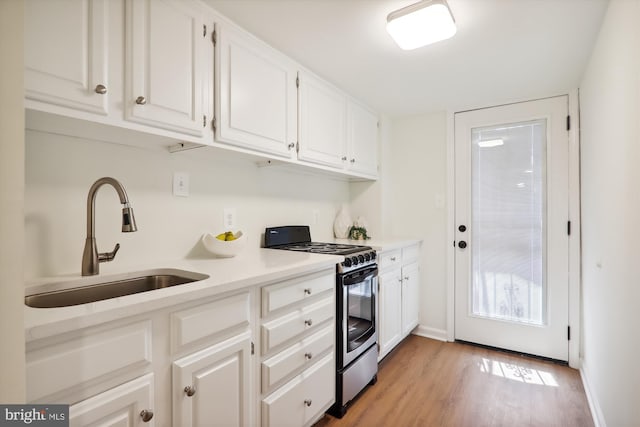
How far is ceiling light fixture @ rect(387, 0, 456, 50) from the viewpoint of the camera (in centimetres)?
141

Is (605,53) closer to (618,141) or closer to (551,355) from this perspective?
(618,141)

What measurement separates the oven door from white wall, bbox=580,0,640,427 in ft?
3.95

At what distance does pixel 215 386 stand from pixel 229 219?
1.01 meters

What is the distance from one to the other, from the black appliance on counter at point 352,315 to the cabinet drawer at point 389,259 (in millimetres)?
147

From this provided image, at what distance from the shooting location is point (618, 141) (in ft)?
4.53

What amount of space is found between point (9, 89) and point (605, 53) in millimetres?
2272

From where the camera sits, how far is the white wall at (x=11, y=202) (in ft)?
1.79

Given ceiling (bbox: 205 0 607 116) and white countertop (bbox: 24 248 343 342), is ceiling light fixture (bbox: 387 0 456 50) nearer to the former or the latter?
ceiling (bbox: 205 0 607 116)

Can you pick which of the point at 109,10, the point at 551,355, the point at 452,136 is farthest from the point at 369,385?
the point at 109,10

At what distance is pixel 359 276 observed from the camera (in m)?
1.95

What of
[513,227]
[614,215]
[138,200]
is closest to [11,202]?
[138,200]

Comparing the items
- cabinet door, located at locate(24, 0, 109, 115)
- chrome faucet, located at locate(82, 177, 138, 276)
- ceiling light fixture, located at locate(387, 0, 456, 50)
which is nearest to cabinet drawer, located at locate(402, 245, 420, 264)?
ceiling light fixture, located at locate(387, 0, 456, 50)

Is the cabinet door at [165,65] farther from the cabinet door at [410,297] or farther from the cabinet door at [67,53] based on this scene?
the cabinet door at [410,297]

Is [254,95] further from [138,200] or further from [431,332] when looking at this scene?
[431,332]
